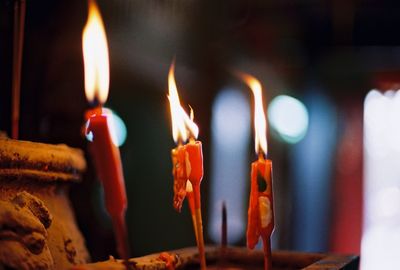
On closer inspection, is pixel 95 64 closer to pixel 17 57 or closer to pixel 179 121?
pixel 179 121

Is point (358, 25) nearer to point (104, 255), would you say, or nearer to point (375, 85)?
point (375, 85)

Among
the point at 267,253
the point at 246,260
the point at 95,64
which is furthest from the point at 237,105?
the point at 95,64

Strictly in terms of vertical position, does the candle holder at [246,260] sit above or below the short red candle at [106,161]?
below

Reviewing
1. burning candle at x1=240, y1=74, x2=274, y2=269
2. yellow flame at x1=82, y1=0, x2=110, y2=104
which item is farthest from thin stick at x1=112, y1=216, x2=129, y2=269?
burning candle at x1=240, y1=74, x2=274, y2=269

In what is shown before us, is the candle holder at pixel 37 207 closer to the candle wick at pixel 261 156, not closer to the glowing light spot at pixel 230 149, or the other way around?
the candle wick at pixel 261 156

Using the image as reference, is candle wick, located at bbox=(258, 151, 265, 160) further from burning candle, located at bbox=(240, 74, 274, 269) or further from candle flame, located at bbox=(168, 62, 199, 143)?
candle flame, located at bbox=(168, 62, 199, 143)

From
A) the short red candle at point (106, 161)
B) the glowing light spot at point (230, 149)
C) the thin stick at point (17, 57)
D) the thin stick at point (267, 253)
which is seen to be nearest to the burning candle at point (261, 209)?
the thin stick at point (267, 253)

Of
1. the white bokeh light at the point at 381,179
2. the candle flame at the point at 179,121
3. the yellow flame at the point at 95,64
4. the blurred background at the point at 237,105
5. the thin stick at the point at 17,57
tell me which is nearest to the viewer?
the yellow flame at the point at 95,64
